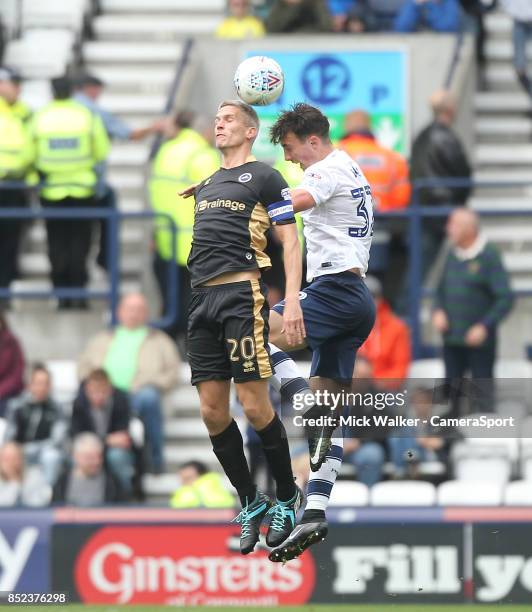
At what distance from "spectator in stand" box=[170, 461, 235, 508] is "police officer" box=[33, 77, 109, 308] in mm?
2551

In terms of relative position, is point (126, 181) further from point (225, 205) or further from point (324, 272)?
point (225, 205)

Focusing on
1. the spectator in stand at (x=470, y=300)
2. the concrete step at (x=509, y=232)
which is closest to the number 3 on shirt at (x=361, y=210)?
the spectator in stand at (x=470, y=300)

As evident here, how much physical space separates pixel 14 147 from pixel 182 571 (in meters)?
4.53

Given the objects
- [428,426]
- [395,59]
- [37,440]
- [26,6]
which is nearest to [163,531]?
[37,440]

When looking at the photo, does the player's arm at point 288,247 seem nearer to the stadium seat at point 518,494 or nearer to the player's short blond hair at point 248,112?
the player's short blond hair at point 248,112

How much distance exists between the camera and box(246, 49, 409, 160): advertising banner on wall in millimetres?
18578

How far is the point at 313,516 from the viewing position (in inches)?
444

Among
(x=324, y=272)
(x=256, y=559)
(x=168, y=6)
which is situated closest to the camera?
(x=324, y=272)

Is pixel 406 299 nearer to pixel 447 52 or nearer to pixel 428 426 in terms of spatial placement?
pixel 447 52

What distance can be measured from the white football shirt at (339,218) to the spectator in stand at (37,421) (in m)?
5.21

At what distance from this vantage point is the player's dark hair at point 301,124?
440 inches

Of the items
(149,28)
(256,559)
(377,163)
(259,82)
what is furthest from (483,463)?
(149,28)

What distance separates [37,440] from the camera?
16219mm

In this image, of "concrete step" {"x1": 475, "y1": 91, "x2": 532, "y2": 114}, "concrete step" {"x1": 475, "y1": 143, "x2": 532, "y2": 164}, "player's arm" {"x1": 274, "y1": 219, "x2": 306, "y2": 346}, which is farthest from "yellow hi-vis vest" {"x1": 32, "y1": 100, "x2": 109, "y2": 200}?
"player's arm" {"x1": 274, "y1": 219, "x2": 306, "y2": 346}
